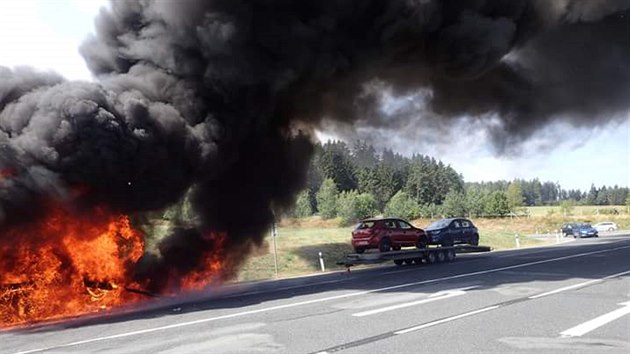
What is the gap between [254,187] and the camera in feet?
56.2

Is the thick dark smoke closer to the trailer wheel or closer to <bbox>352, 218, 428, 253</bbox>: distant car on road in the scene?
<bbox>352, 218, 428, 253</bbox>: distant car on road

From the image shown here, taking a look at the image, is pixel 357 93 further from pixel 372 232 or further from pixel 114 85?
pixel 114 85

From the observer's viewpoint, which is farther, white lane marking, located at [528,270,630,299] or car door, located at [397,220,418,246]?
car door, located at [397,220,418,246]

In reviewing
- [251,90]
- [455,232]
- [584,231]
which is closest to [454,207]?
[584,231]

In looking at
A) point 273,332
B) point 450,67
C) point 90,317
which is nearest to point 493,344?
point 273,332

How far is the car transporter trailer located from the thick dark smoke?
289cm

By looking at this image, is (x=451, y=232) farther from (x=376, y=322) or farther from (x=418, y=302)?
(x=376, y=322)

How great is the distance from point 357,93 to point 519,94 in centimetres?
609

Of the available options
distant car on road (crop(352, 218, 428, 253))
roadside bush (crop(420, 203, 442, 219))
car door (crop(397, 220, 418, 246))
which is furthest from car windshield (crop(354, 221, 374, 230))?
roadside bush (crop(420, 203, 442, 219))

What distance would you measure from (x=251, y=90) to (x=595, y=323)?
→ 9.98 m

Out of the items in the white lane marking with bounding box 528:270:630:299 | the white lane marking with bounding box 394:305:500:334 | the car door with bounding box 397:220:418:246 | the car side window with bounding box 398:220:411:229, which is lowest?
the white lane marking with bounding box 528:270:630:299

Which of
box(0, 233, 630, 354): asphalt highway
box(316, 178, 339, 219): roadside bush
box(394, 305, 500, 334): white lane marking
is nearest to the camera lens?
box(0, 233, 630, 354): asphalt highway

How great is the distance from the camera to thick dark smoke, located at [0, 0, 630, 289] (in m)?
11.0

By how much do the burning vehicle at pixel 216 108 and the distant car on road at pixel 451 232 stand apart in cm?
376
